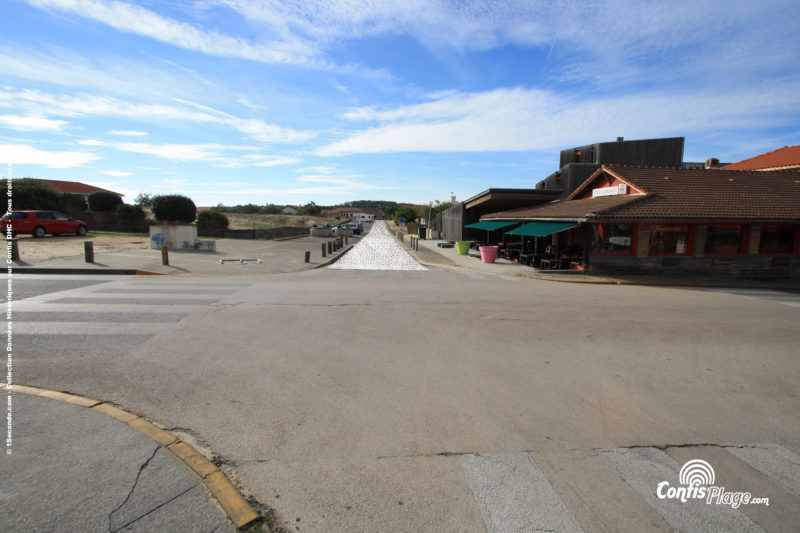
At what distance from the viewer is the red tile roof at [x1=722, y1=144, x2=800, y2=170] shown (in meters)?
28.4

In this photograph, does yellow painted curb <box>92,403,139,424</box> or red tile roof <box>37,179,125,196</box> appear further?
red tile roof <box>37,179,125,196</box>

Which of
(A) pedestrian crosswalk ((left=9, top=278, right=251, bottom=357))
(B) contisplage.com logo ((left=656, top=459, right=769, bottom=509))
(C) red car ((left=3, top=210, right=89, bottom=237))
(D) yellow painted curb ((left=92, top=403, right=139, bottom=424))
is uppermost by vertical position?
(C) red car ((left=3, top=210, right=89, bottom=237))

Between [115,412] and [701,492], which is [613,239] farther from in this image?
[115,412]

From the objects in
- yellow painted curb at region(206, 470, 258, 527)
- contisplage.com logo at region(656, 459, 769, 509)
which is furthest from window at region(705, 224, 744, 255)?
yellow painted curb at region(206, 470, 258, 527)

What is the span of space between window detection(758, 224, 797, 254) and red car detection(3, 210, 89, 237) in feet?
118

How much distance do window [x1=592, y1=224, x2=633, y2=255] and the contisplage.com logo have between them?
15.2 m

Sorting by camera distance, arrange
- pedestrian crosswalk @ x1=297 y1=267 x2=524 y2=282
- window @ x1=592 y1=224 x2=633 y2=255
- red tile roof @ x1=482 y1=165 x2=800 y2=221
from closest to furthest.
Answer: pedestrian crosswalk @ x1=297 y1=267 x2=524 y2=282 < red tile roof @ x1=482 y1=165 x2=800 y2=221 < window @ x1=592 y1=224 x2=633 y2=255

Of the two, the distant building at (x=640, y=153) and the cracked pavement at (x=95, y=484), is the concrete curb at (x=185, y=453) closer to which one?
the cracked pavement at (x=95, y=484)

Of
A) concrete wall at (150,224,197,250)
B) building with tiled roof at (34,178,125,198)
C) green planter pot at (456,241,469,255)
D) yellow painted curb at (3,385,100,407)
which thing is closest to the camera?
yellow painted curb at (3,385,100,407)

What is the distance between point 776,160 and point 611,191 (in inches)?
792

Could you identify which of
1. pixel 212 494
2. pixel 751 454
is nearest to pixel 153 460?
pixel 212 494

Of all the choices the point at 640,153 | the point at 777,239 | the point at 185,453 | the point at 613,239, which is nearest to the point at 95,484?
the point at 185,453

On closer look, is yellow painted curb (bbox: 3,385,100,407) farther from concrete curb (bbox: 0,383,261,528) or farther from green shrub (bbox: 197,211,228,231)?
green shrub (bbox: 197,211,228,231)

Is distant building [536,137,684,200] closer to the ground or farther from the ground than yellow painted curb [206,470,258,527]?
farther from the ground
